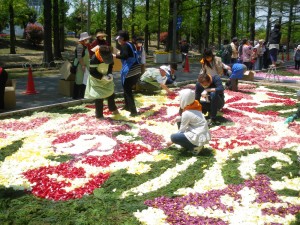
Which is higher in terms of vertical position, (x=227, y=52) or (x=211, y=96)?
(x=227, y=52)

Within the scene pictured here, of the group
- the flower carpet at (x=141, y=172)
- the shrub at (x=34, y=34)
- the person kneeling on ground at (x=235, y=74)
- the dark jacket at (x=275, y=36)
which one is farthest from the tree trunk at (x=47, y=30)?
the shrub at (x=34, y=34)

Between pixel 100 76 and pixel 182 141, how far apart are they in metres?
2.85

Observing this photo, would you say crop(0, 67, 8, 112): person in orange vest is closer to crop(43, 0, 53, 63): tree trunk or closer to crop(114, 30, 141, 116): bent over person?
crop(114, 30, 141, 116): bent over person

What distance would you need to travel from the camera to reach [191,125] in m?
6.05

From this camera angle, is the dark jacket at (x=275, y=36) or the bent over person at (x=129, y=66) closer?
the bent over person at (x=129, y=66)

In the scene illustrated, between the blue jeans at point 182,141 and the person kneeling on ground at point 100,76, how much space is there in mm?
2539

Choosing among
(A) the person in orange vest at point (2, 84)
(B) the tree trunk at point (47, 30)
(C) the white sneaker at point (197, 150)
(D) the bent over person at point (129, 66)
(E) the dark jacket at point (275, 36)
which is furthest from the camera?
(B) the tree trunk at point (47, 30)

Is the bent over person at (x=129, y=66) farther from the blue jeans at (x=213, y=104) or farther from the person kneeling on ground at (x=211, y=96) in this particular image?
the blue jeans at (x=213, y=104)

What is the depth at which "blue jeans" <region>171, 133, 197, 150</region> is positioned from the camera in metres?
6.04

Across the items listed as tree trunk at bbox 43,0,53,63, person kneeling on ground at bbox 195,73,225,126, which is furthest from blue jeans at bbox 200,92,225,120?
tree trunk at bbox 43,0,53,63

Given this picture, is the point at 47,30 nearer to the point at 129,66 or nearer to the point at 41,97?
the point at 41,97

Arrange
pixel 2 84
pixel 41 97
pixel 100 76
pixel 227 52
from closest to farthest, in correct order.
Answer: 1. pixel 100 76
2. pixel 2 84
3. pixel 41 97
4. pixel 227 52

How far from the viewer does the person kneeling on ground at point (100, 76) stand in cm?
789

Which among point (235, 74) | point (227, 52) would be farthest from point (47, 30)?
point (235, 74)
